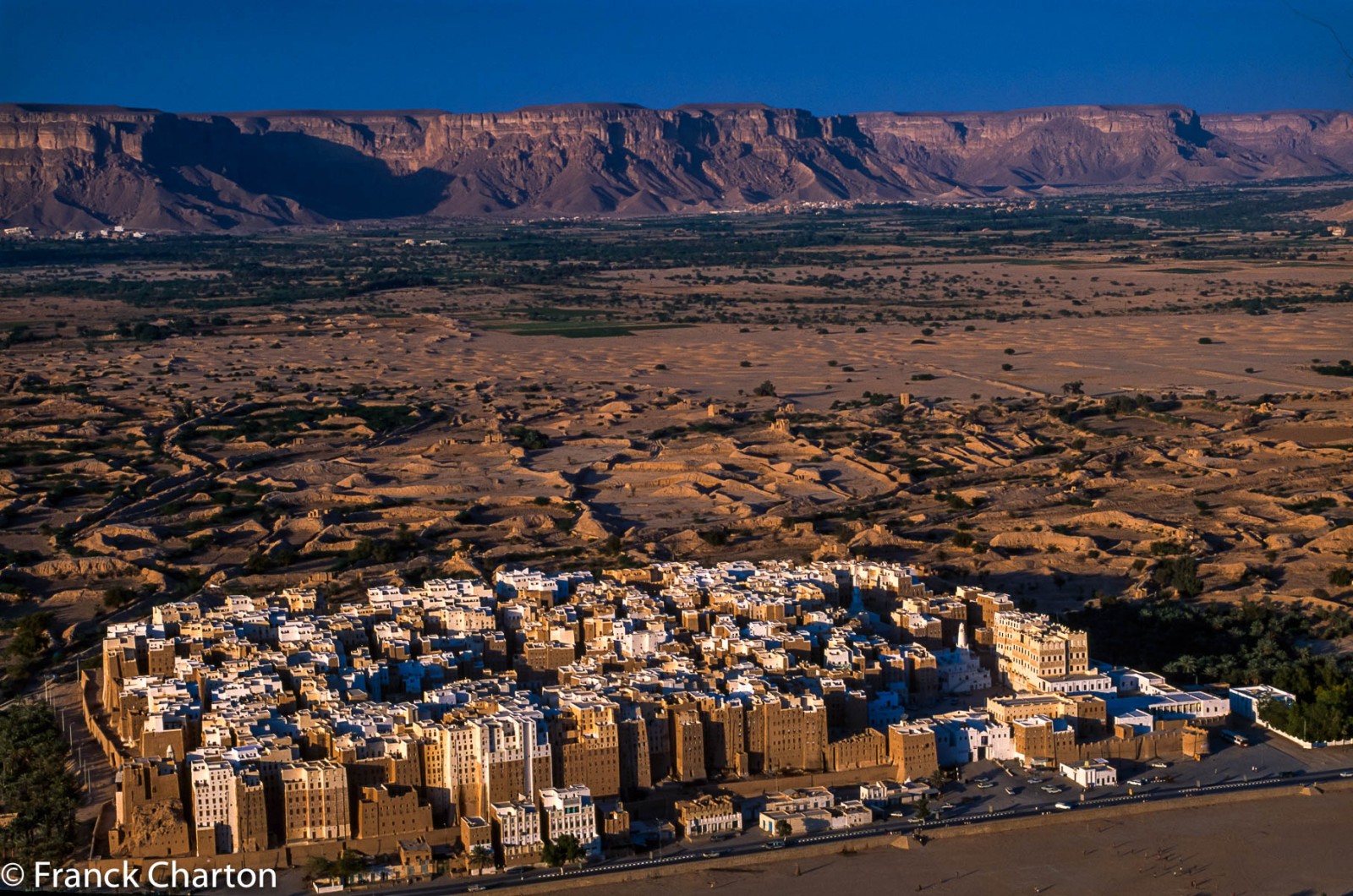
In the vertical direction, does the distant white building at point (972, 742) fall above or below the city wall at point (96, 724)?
below

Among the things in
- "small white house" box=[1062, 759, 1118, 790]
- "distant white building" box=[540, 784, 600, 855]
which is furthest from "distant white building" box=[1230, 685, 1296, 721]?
"distant white building" box=[540, 784, 600, 855]

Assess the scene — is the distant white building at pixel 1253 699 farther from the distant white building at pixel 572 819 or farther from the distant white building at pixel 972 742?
the distant white building at pixel 572 819

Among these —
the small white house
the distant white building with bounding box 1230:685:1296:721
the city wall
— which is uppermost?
the city wall

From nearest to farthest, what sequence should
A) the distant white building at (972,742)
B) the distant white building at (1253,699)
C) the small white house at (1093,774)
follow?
the small white house at (1093,774), the distant white building at (972,742), the distant white building at (1253,699)

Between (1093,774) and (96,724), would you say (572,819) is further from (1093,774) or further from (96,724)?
(96,724)

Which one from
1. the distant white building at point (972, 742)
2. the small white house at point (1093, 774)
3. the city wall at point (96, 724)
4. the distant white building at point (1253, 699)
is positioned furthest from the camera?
the distant white building at point (1253, 699)

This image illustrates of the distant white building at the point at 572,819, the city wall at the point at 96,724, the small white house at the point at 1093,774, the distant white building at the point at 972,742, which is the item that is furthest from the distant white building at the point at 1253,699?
the city wall at the point at 96,724

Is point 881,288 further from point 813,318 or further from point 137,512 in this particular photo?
point 137,512

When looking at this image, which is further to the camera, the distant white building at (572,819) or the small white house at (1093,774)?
the small white house at (1093,774)

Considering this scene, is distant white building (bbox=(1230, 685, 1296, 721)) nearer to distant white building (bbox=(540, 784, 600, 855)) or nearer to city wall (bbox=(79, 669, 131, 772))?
distant white building (bbox=(540, 784, 600, 855))

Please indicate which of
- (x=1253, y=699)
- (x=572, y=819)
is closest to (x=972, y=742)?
(x=1253, y=699)

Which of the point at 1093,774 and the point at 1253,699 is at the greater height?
the point at 1253,699
